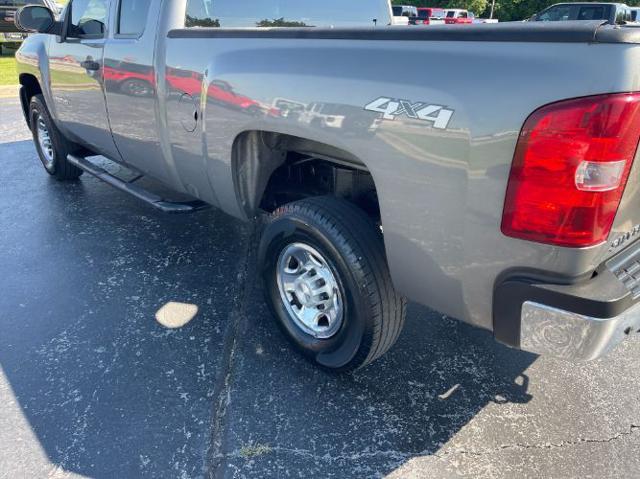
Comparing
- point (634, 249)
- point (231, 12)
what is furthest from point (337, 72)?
point (231, 12)

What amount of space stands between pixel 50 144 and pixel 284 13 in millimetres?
3178

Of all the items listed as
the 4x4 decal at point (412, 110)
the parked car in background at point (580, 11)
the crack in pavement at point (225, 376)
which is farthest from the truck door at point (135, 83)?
the parked car in background at point (580, 11)

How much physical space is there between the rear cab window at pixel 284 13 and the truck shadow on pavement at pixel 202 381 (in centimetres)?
163

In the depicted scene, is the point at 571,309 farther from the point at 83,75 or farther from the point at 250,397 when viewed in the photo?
the point at 83,75

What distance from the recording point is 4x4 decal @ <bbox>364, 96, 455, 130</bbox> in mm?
1776

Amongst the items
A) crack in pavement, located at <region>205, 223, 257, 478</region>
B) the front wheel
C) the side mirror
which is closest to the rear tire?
the side mirror

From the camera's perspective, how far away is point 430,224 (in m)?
1.94

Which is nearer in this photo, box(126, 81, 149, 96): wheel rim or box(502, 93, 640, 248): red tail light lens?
box(502, 93, 640, 248): red tail light lens

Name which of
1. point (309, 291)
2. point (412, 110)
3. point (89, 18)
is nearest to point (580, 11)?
point (89, 18)

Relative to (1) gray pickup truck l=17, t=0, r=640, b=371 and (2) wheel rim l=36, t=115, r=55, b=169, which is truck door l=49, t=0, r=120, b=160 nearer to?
(1) gray pickup truck l=17, t=0, r=640, b=371

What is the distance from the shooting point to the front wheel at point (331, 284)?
232 centimetres

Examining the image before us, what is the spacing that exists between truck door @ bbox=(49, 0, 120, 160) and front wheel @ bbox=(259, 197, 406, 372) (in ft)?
6.55

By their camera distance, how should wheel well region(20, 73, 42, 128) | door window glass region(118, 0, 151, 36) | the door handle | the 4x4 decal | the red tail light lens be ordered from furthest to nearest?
wheel well region(20, 73, 42, 128) < the door handle < door window glass region(118, 0, 151, 36) < the 4x4 decal < the red tail light lens

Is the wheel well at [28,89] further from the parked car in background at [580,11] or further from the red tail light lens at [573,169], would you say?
the parked car in background at [580,11]
